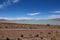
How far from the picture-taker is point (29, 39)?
89.7ft

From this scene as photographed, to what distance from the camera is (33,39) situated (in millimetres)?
27562

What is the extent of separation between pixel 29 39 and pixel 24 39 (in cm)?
86

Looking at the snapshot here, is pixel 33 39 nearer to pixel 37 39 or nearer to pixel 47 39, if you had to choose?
pixel 37 39

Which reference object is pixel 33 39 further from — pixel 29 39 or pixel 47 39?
pixel 47 39

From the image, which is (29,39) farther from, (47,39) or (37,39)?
(47,39)

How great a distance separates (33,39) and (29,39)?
0.72 metres

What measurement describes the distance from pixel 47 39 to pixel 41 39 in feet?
3.45

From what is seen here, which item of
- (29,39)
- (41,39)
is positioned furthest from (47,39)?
(29,39)

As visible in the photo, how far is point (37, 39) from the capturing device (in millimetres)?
27797

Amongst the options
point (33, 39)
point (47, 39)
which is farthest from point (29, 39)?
point (47, 39)

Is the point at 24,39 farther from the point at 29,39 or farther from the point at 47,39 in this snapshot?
the point at 47,39

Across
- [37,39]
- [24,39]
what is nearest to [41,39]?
[37,39]

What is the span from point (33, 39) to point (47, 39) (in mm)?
2542
